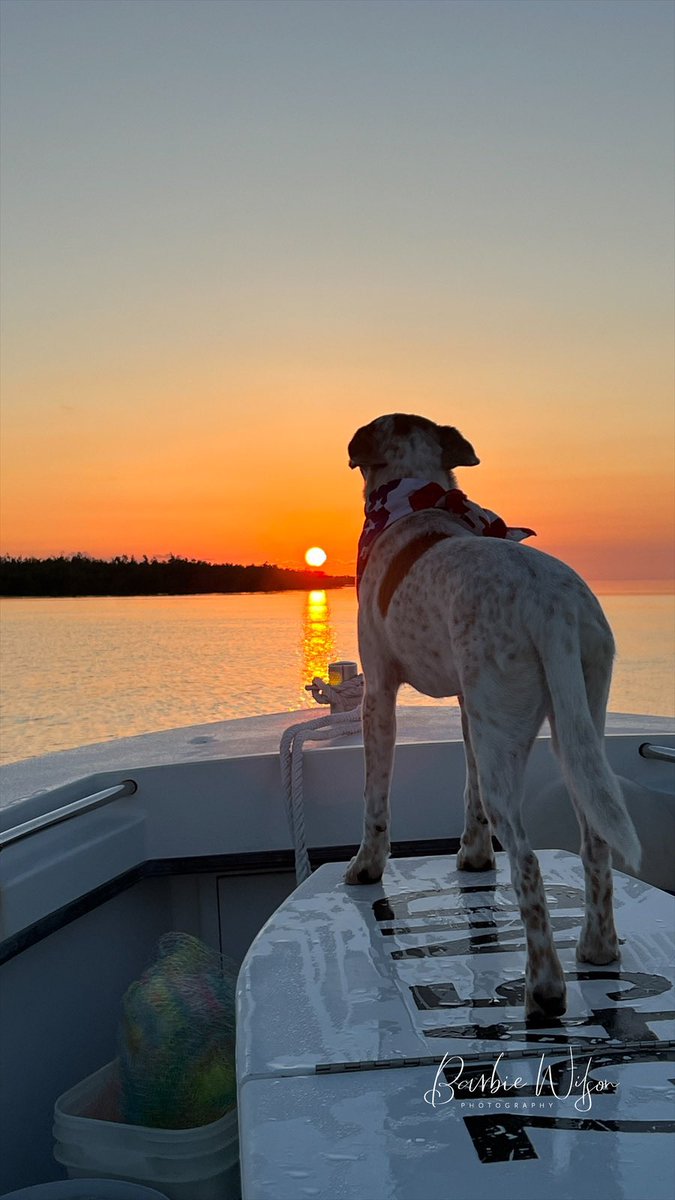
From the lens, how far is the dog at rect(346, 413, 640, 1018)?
6.29 ft

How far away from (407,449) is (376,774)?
37.2 inches

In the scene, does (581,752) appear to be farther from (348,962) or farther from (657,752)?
(657,752)

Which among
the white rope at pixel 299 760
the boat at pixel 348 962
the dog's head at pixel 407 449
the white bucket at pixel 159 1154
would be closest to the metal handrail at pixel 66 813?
the boat at pixel 348 962

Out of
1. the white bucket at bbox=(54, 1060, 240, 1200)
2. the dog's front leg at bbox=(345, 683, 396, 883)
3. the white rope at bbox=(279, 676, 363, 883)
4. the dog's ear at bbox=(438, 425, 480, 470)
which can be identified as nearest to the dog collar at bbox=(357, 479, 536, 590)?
the dog's ear at bbox=(438, 425, 480, 470)

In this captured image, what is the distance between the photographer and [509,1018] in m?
1.92

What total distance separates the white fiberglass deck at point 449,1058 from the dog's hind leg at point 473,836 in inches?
8.9

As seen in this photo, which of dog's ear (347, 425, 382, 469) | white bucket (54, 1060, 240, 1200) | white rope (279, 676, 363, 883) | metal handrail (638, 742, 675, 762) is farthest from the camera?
→ metal handrail (638, 742, 675, 762)

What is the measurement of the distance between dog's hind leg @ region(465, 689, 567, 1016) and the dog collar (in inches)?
23.8

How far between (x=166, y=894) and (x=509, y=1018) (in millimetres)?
2149

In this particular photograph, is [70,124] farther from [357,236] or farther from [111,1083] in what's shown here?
[111,1083]

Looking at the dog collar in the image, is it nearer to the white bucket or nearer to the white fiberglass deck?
the white fiberglass deck

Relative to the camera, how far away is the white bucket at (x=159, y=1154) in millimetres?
2492

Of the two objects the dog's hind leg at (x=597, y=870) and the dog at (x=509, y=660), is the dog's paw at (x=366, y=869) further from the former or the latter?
the dog's hind leg at (x=597, y=870)

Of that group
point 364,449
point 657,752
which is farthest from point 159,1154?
point 657,752
